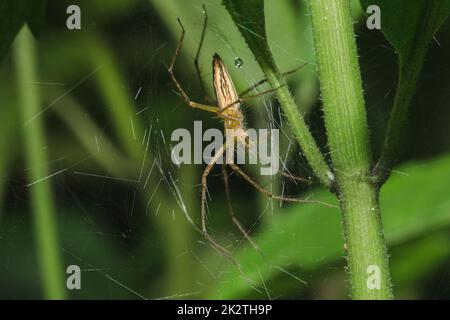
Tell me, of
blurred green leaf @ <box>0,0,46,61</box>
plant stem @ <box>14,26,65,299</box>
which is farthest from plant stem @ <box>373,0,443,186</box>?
plant stem @ <box>14,26,65,299</box>

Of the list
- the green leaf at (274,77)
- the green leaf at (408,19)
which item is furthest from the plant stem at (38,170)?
the green leaf at (408,19)

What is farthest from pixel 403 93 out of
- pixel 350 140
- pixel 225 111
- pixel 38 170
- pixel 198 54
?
pixel 38 170

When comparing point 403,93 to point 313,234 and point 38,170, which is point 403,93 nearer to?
point 313,234

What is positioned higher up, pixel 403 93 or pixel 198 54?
pixel 198 54

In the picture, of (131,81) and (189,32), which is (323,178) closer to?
(189,32)

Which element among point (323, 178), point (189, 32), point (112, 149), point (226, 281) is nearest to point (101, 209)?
point (112, 149)
